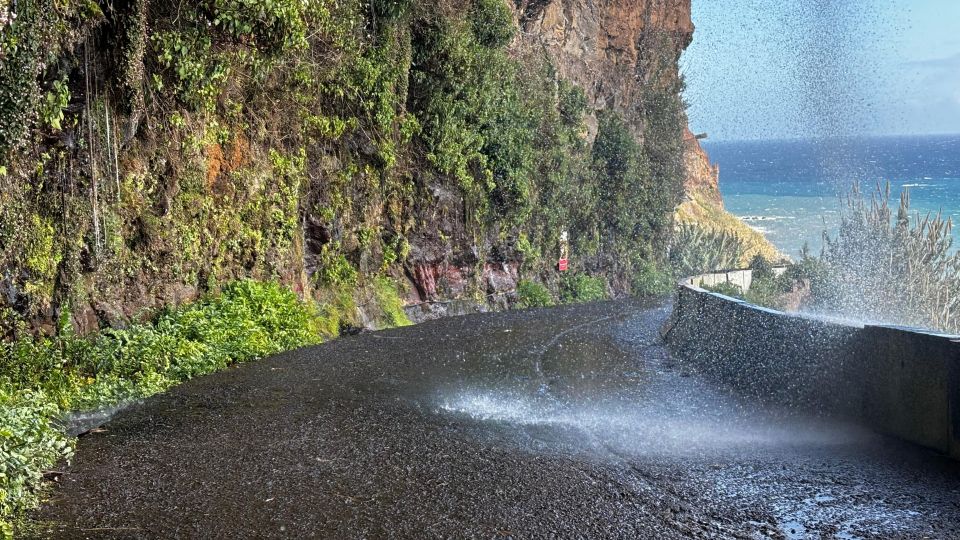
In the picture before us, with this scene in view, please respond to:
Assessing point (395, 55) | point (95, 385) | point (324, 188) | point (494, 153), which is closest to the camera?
point (95, 385)

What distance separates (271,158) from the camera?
15.9 meters

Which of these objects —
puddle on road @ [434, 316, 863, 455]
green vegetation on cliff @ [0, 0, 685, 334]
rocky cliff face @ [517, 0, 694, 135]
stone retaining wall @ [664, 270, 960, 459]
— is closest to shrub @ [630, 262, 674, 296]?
green vegetation on cliff @ [0, 0, 685, 334]

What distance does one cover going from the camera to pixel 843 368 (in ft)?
32.9

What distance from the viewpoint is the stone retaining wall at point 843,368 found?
336 inches

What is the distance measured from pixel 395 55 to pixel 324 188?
3.24m

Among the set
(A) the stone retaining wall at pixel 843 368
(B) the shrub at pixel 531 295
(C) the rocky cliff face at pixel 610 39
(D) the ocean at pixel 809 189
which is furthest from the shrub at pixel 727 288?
(D) the ocean at pixel 809 189

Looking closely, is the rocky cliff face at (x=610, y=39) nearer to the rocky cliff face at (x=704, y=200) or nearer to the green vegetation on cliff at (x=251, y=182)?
the green vegetation on cliff at (x=251, y=182)

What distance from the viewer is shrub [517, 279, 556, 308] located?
2372cm

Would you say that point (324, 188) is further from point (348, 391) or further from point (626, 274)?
point (626, 274)

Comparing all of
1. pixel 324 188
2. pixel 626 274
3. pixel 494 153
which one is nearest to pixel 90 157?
pixel 324 188

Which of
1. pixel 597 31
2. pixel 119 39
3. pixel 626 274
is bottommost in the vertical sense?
pixel 626 274

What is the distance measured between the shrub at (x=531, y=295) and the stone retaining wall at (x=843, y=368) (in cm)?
960

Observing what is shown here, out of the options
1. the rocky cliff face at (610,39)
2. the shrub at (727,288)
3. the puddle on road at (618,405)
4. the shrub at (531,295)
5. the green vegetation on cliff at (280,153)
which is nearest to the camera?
the puddle on road at (618,405)

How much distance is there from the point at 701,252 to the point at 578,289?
449 inches
